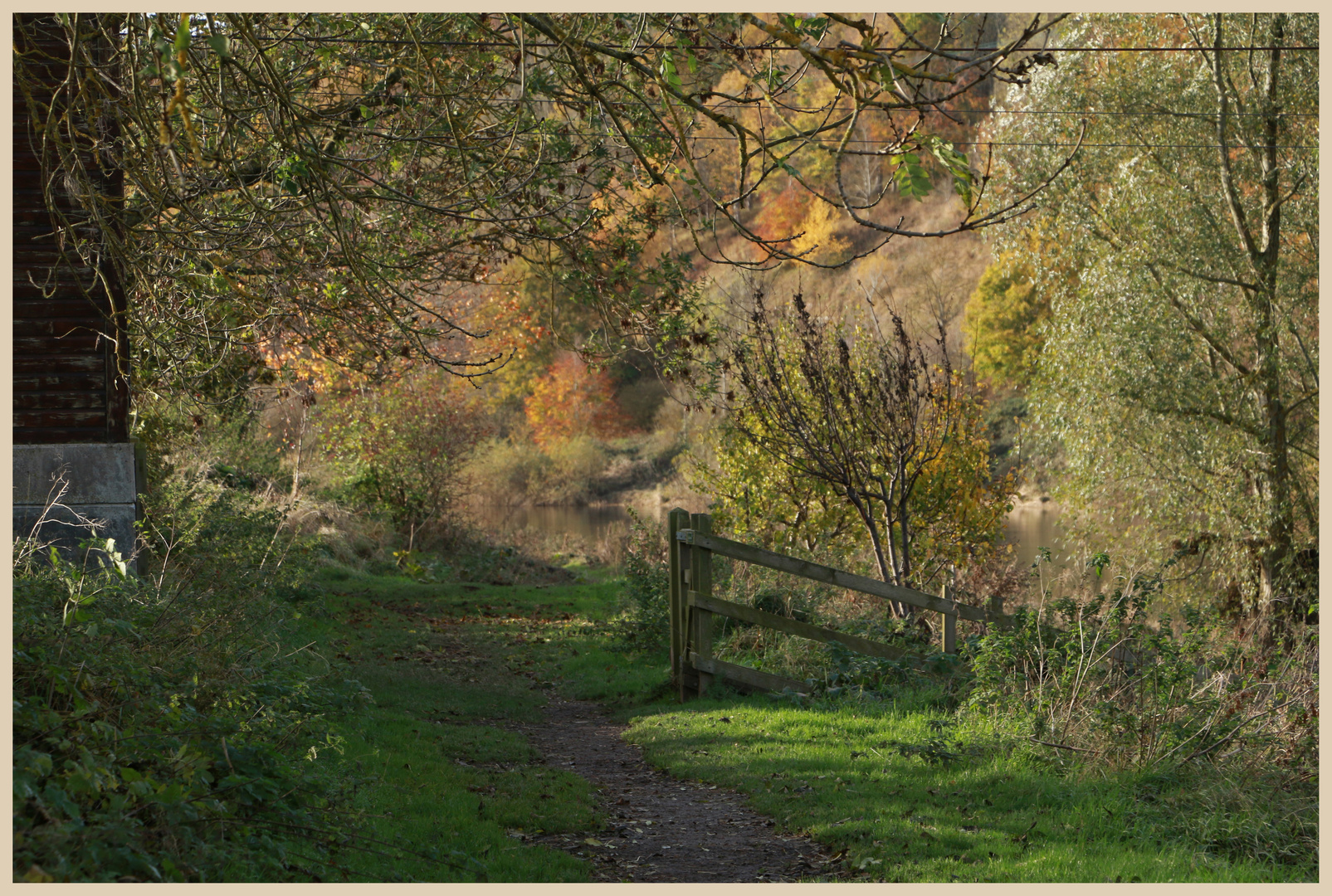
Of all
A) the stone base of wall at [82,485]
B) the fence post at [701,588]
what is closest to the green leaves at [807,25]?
the fence post at [701,588]

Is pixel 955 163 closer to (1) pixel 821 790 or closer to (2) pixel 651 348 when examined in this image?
(2) pixel 651 348

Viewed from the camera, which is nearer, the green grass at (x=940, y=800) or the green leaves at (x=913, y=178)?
the green leaves at (x=913, y=178)

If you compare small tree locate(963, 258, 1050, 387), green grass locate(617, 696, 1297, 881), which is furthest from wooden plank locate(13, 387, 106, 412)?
small tree locate(963, 258, 1050, 387)

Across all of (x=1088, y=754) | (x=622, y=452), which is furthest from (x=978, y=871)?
(x=622, y=452)

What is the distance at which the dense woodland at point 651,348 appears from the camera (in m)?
3.66

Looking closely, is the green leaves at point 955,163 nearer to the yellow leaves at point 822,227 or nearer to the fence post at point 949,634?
the fence post at point 949,634

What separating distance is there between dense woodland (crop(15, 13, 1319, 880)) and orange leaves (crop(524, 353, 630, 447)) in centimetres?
2151

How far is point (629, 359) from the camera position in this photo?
5272cm

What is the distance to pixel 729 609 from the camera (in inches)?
333

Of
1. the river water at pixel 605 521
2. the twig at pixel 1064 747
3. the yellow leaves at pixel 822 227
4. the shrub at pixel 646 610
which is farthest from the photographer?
the yellow leaves at pixel 822 227

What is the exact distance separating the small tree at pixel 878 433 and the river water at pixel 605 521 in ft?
22.9

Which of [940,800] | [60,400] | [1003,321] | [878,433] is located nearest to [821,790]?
[940,800]

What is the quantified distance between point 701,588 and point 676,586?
237 millimetres

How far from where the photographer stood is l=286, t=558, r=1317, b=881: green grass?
4613 millimetres
